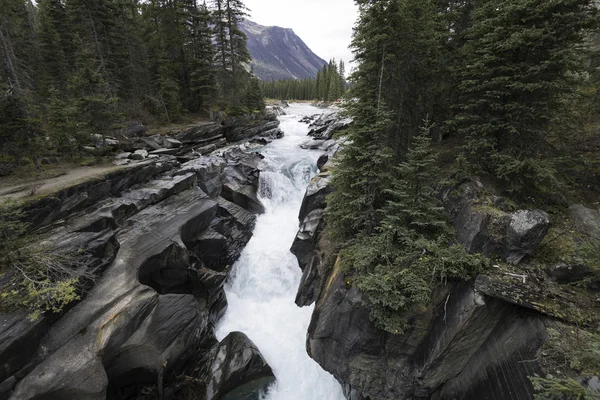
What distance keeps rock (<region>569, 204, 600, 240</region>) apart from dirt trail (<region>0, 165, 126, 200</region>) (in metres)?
21.4

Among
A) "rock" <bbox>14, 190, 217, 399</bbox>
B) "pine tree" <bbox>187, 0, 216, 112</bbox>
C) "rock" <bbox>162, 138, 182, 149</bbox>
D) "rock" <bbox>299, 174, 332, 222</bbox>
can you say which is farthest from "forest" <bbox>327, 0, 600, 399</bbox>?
"pine tree" <bbox>187, 0, 216, 112</bbox>

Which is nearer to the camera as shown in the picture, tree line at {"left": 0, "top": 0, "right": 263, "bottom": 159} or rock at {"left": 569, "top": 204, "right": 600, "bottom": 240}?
rock at {"left": 569, "top": 204, "right": 600, "bottom": 240}

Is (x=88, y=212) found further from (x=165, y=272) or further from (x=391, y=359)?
(x=391, y=359)

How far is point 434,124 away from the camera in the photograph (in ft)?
29.6

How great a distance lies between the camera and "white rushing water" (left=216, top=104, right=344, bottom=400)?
11102 mm

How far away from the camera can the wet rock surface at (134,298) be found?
24.9ft

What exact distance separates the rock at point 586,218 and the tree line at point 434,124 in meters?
0.93

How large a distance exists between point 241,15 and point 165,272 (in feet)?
109

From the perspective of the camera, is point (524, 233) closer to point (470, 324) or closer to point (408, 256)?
point (470, 324)

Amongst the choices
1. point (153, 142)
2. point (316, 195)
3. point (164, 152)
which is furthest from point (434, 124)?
point (153, 142)

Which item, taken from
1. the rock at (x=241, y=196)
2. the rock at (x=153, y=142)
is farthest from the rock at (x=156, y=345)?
the rock at (x=153, y=142)

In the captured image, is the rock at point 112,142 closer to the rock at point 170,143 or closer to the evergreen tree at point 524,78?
the rock at point 170,143

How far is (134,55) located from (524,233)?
39.2m

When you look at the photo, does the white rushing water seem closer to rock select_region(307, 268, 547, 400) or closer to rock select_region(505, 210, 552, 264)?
rock select_region(307, 268, 547, 400)
